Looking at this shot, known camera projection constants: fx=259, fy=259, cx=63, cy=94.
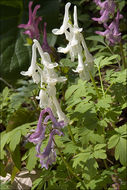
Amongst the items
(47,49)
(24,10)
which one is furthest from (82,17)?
(47,49)

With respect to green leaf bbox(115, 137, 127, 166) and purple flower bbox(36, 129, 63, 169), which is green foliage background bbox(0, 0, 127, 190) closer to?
green leaf bbox(115, 137, 127, 166)

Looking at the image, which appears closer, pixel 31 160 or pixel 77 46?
pixel 77 46

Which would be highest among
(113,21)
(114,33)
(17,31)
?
(113,21)

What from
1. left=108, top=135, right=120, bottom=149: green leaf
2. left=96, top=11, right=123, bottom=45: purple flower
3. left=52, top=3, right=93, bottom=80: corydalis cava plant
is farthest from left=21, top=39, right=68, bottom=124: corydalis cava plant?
left=96, top=11, right=123, bottom=45: purple flower

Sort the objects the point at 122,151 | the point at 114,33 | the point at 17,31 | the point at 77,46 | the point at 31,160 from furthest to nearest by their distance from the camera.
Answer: the point at 17,31 → the point at 114,33 → the point at 31,160 → the point at 77,46 → the point at 122,151

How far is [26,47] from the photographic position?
341 cm

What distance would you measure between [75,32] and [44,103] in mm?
513

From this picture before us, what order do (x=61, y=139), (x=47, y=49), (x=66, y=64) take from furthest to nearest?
(x=47, y=49) < (x=66, y=64) < (x=61, y=139)

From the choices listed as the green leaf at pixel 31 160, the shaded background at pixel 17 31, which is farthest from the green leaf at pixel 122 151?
the shaded background at pixel 17 31

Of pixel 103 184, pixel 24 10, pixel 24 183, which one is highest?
pixel 24 10

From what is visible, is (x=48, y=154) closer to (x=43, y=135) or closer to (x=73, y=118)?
(x=43, y=135)

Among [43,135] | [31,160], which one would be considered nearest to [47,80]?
[43,135]

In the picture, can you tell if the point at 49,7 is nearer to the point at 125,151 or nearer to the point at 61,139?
the point at 61,139

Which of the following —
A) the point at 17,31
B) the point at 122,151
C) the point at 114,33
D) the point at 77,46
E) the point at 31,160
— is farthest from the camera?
the point at 17,31
